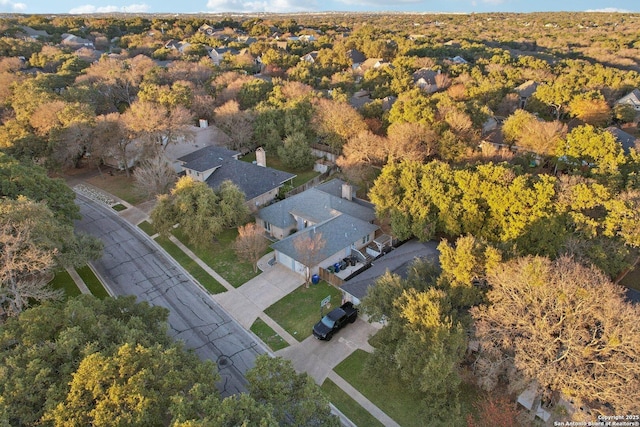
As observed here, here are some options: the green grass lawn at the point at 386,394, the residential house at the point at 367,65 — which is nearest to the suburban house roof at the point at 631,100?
the residential house at the point at 367,65

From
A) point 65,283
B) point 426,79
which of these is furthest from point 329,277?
point 426,79

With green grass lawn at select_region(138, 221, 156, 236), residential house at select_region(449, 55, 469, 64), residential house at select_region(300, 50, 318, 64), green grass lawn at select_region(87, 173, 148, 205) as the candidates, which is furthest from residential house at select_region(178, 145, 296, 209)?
residential house at select_region(449, 55, 469, 64)

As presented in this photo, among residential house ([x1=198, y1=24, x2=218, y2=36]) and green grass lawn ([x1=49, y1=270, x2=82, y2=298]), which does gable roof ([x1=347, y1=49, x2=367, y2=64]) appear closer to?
residential house ([x1=198, y1=24, x2=218, y2=36])

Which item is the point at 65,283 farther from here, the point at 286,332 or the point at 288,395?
the point at 288,395

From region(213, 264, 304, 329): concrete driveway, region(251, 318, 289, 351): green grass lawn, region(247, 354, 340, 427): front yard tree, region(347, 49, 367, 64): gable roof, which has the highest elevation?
region(347, 49, 367, 64): gable roof

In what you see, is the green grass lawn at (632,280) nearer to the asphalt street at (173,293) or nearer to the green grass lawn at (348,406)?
the green grass lawn at (348,406)
